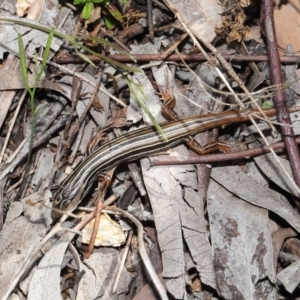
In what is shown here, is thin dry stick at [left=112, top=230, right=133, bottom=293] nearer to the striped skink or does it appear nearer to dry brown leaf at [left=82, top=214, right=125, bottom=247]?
dry brown leaf at [left=82, top=214, right=125, bottom=247]

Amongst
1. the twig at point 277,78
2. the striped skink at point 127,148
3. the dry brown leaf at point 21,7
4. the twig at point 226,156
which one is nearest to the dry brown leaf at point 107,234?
the striped skink at point 127,148

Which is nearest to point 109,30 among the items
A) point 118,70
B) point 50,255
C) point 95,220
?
point 118,70

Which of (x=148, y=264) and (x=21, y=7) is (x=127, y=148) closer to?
(x=148, y=264)

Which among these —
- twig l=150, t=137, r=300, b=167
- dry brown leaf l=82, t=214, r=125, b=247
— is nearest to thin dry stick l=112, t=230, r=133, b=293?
dry brown leaf l=82, t=214, r=125, b=247

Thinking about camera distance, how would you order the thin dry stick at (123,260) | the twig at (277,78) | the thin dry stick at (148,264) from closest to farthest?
1. the thin dry stick at (148,264)
2. the twig at (277,78)
3. the thin dry stick at (123,260)

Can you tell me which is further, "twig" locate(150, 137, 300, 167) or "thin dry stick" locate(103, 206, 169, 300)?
"twig" locate(150, 137, 300, 167)

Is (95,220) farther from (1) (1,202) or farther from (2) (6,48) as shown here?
(2) (6,48)

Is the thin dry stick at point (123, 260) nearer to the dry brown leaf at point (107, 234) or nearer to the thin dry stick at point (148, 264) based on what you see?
the dry brown leaf at point (107, 234)

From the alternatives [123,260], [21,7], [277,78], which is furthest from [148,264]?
[21,7]
